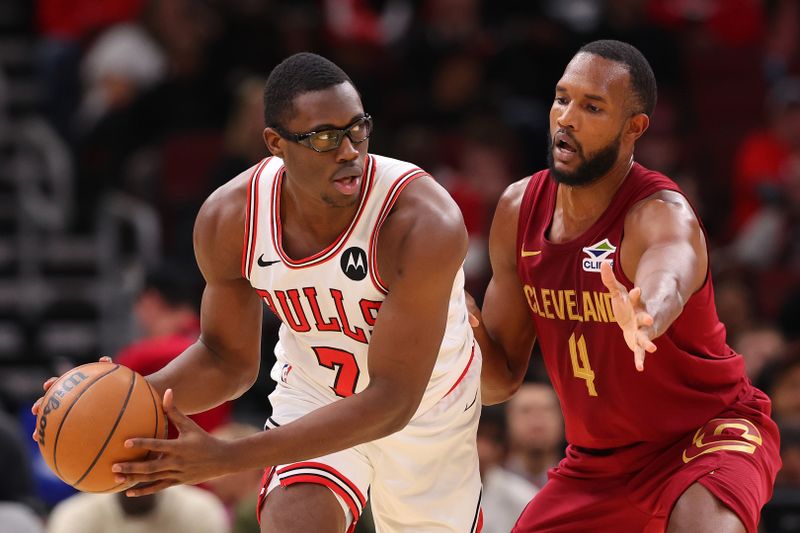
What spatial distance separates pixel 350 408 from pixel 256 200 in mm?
879

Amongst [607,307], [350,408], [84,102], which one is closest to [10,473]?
[350,408]

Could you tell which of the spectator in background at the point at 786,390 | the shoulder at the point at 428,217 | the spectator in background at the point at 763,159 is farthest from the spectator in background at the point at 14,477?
the spectator in background at the point at 763,159

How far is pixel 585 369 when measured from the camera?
5.00 metres

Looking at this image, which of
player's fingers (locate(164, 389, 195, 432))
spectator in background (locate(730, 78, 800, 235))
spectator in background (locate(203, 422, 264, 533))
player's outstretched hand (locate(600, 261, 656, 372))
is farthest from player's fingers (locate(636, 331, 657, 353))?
spectator in background (locate(730, 78, 800, 235))

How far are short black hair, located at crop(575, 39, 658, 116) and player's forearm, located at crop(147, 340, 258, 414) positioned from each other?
5.55ft

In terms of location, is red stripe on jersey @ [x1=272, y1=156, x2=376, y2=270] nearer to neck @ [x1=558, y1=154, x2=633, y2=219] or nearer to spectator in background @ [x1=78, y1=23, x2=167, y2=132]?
neck @ [x1=558, y1=154, x2=633, y2=219]

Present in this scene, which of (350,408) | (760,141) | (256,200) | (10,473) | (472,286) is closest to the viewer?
(350,408)

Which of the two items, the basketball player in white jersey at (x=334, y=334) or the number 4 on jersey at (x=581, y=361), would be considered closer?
the basketball player in white jersey at (x=334, y=334)

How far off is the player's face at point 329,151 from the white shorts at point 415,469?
2.61ft

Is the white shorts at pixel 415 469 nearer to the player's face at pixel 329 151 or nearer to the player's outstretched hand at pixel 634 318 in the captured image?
the player's face at pixel 329 151

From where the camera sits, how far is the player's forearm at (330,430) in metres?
4.43

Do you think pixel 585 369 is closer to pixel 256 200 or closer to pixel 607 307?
pixel 607 307

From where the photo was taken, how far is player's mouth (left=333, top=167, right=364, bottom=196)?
15.4ft

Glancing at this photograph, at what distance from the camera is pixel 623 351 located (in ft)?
16.0
